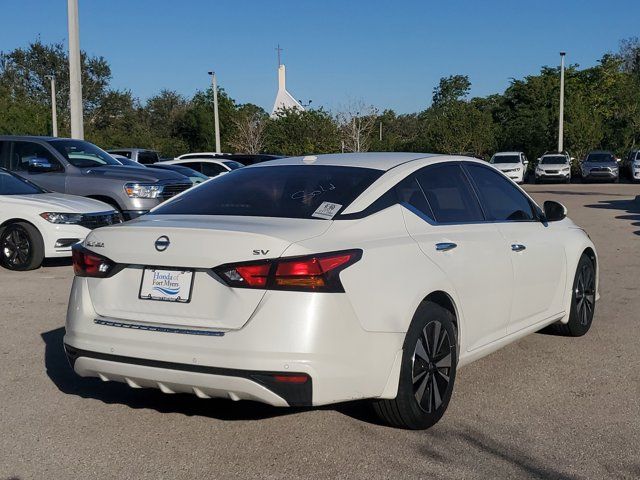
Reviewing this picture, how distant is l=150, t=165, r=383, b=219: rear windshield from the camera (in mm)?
4746

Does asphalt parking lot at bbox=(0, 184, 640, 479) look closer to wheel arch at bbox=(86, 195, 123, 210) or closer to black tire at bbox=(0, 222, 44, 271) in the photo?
black tire at bbox=(0, 222, 44, 271)

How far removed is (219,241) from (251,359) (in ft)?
2.05

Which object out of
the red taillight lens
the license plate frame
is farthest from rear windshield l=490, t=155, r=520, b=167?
the red taillight lens

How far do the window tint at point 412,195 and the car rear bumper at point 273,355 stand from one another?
3.24 feet

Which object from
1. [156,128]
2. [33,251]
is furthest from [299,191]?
[156,128]

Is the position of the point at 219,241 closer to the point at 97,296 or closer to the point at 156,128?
the point at 97,296

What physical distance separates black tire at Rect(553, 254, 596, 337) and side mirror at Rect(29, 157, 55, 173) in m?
9.55

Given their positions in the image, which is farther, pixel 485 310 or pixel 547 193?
pixel 547 193

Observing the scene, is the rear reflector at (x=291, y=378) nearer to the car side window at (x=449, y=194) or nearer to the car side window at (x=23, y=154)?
the car side window at (x=449, y=194)

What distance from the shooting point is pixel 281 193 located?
504cm

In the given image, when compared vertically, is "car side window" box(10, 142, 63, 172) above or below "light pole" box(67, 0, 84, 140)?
below

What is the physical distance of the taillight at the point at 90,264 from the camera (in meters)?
4.55

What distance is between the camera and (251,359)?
159 inches

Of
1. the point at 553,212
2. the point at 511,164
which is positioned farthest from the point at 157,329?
the point at 511,164
